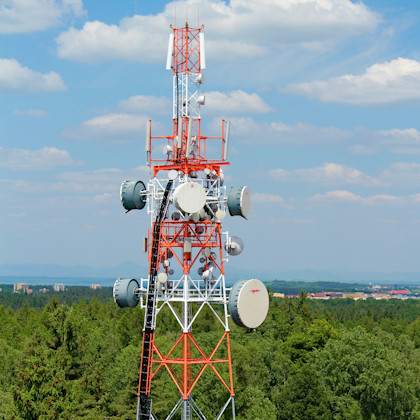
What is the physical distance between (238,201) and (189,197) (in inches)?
101

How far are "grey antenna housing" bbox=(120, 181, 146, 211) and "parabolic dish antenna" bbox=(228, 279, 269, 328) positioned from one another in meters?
5.94

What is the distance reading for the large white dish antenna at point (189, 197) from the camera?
31094 millimetres

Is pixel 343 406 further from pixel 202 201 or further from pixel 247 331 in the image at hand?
pixel 247 331

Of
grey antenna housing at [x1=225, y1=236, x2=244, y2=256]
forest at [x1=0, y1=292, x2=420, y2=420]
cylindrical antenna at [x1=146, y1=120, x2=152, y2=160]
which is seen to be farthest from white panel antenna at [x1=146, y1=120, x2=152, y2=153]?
forest at [x1=0, y1=292, x2=420, y2=420]

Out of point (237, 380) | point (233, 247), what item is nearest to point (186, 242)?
point (233, 247)

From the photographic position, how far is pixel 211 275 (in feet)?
107

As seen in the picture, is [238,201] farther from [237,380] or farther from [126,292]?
[237,380]

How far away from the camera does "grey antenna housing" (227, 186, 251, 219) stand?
107 ft

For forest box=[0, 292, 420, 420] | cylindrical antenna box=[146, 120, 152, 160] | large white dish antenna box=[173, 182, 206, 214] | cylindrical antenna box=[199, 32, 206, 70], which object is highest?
cylindrical antenna box=[199, 32, 206, 70]

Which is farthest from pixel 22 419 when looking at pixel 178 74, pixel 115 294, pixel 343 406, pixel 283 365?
pixel 283 365

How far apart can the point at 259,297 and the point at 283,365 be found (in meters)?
34.8

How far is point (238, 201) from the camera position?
3275 cm

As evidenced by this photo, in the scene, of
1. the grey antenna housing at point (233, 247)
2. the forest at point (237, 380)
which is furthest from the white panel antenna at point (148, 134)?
the forest at point (237, 380)

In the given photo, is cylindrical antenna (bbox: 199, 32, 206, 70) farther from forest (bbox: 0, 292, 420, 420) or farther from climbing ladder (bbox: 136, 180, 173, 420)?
forest (bbox: 0, 292, 420, 420)
